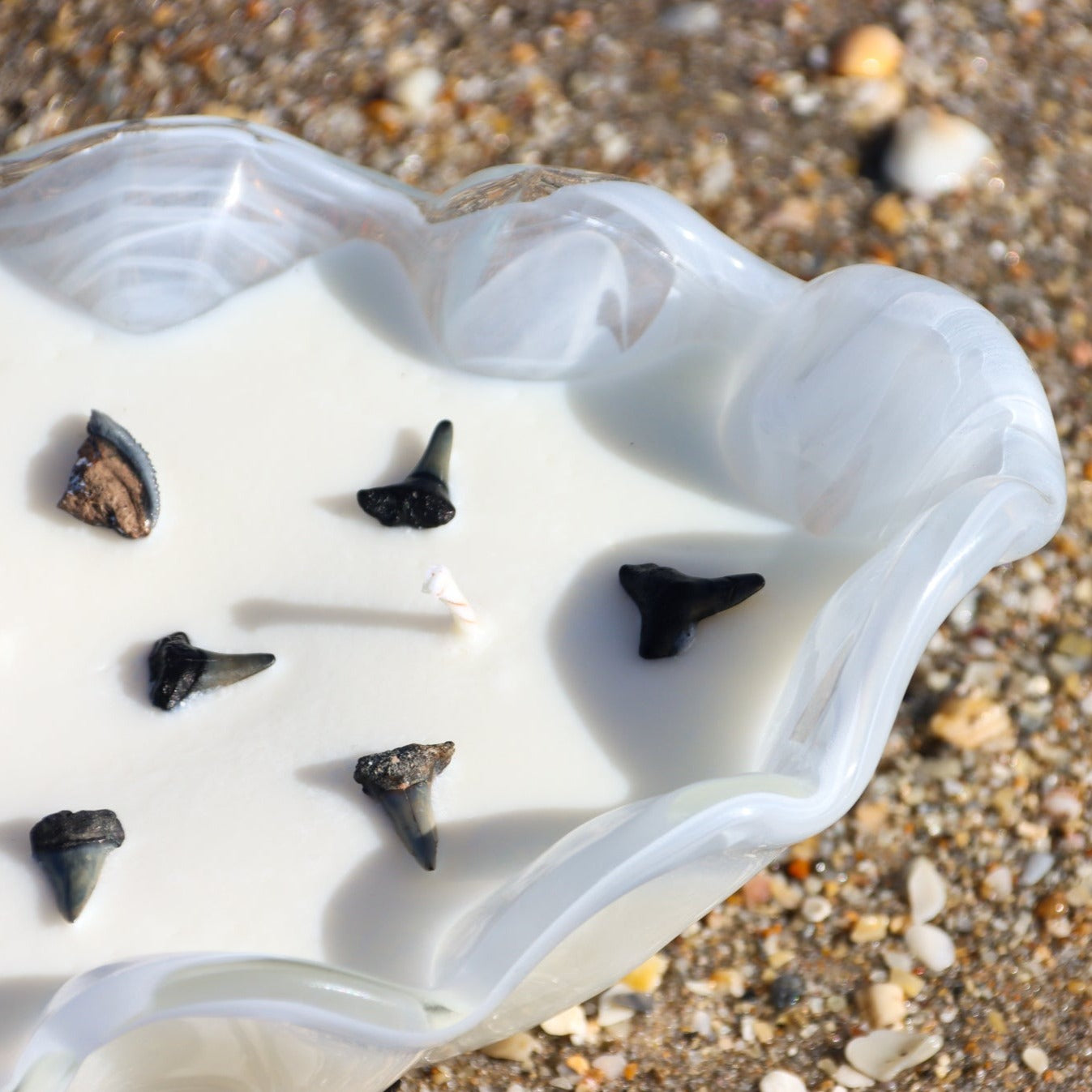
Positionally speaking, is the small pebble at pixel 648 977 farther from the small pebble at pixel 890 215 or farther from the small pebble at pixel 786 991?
the small pebble at pixel 890 215

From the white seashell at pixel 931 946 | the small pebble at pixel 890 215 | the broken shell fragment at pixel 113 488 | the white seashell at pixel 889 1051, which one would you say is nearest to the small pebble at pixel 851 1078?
the white seashell at pixel 889 1051

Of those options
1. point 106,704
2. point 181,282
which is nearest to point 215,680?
point 106,704

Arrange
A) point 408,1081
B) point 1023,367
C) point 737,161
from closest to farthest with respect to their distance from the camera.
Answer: point 1023,367
point 408,1081
point 737,161

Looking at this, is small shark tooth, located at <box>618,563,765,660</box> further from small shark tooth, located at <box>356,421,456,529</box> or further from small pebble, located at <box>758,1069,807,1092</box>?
small pebble, located at <box>758,1069,807,1092</box>

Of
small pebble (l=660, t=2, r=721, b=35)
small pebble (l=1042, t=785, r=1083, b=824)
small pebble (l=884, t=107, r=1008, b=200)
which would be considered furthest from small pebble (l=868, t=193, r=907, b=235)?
small pebble (l=1042, t=785, r=1083, b=824)

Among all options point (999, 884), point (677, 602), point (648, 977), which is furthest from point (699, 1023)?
point (677, 602)

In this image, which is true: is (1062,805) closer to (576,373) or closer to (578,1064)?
(578,1064)

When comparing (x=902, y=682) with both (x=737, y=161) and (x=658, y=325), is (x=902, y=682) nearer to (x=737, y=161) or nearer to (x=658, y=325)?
(x=658, y=325)
